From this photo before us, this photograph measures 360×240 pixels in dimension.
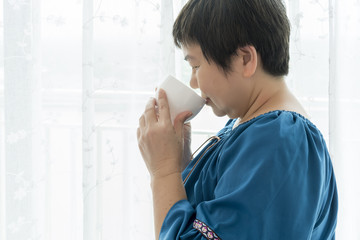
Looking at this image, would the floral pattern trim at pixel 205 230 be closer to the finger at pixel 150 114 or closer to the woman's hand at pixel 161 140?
the woman's hand at pixel 161 140

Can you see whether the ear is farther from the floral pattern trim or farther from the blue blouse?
the floral pattern trim

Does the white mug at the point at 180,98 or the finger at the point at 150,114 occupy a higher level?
the white mug at the point at 180,98

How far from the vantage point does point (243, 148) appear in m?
0.61

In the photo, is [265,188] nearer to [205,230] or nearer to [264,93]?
[205,230]

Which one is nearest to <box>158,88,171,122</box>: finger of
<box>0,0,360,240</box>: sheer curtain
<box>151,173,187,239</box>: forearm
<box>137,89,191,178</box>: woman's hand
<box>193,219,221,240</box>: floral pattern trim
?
<box>137,89,191,178</box>: woman's hand

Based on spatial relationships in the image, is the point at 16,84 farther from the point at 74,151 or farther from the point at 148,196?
the point at 148,196

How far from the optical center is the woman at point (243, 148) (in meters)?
0.56

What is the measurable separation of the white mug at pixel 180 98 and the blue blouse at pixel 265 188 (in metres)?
0.17

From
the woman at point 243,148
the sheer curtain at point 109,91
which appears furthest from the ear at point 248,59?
the sheer curtain at point 109,91

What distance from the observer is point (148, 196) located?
137 centimetres

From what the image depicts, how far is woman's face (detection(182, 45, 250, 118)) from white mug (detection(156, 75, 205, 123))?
40 millimetres

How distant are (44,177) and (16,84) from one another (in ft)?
1.16

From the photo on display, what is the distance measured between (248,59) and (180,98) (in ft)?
0.59

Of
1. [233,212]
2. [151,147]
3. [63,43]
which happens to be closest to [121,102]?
[63,43]
